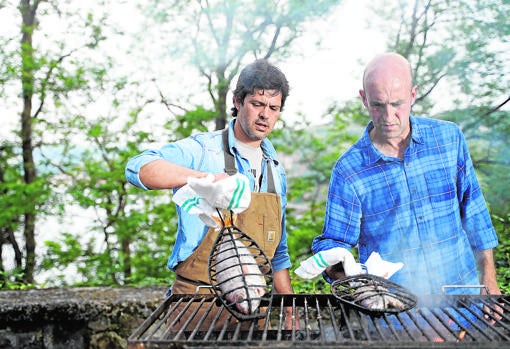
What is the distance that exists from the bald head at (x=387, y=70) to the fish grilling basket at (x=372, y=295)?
0.90 m

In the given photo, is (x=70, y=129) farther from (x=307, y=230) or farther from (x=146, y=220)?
(x=307, y=230)

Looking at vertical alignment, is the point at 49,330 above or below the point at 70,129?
below

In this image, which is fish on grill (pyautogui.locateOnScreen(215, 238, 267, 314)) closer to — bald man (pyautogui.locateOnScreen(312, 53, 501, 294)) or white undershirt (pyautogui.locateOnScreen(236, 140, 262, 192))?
bald man (pyautogui.locateOnScreen(312, 53, 501, 294))

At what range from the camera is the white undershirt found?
2.43 m

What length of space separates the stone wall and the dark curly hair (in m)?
2.18

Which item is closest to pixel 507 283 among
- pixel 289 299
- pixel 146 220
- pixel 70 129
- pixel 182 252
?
pixel 289 299

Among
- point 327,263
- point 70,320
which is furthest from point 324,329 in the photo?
point 70,320

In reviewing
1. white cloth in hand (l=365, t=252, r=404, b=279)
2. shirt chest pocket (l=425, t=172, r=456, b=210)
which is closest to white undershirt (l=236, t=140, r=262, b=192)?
white cloth in hand (l=365, t=252, r=404, b=279)

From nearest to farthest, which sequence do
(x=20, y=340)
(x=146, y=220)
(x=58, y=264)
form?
(x=20, y=340) → (x=146, y=220) → (x=58, y=264)

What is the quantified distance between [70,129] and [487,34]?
6.03m

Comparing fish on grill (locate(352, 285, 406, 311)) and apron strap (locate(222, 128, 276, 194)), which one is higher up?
apron strap (locate(222, 128, 276, 194))

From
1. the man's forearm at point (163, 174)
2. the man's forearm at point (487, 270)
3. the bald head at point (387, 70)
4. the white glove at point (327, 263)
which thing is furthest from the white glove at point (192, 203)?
the man's forearm at point (487, 270)

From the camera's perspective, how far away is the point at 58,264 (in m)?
7.64

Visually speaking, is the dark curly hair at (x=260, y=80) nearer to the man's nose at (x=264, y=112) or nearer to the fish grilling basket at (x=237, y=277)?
the man's nose at (x=264, y=112)
